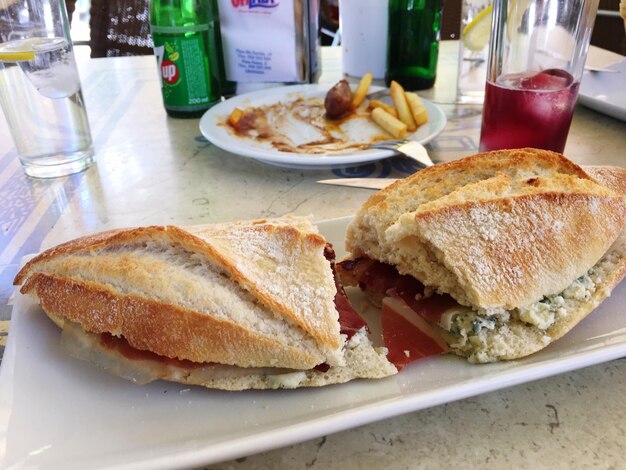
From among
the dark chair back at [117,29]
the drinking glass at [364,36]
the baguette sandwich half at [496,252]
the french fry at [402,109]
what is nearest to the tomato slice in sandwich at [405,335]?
the baguette sandwich half at [496,252]

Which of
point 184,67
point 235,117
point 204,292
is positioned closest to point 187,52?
point 184,67

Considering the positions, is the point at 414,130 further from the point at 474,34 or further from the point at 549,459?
the point at 549,459

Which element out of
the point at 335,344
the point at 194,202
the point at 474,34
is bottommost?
the point at 194,202

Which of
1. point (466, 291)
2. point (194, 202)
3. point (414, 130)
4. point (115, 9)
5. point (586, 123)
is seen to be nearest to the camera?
point (466, 291)

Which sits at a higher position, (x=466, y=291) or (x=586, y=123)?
(x=466, y=291)

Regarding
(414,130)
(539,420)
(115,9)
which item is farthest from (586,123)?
(115,9)

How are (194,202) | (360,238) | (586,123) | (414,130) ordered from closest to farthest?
(360,238) → (194,202) → (414,130) → (586,123)
